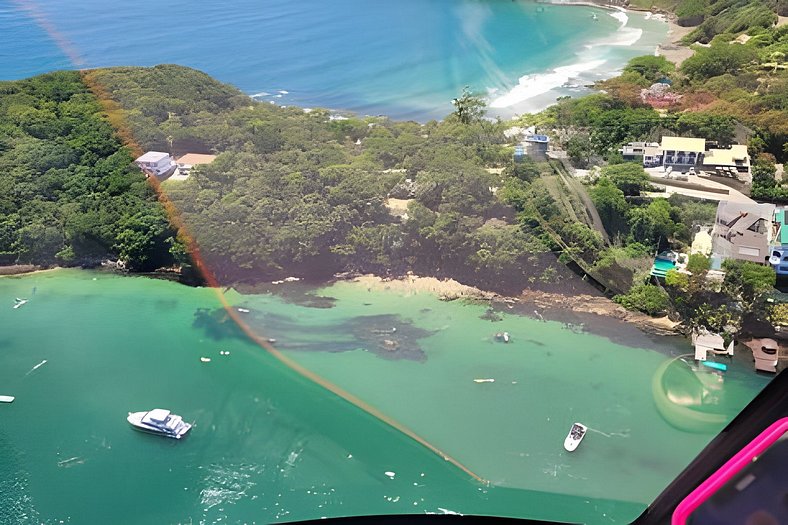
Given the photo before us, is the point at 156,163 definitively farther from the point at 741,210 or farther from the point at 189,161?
the point at 741,210

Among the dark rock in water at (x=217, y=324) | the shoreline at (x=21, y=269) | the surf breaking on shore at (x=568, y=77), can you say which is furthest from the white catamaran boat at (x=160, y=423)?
the surf breaking on shore at (x=568, y=77)

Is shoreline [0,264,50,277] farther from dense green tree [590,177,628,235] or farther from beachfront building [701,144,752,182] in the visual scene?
beachfront building [701,144,752,182]

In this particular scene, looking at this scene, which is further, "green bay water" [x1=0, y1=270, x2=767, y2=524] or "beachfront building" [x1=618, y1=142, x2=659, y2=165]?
"beachfront building" [x1=618, y1=142, x2=659, y2=165]

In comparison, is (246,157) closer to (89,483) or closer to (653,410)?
(89,483)

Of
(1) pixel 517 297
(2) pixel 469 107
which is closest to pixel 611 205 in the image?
(1) pixel 517 297

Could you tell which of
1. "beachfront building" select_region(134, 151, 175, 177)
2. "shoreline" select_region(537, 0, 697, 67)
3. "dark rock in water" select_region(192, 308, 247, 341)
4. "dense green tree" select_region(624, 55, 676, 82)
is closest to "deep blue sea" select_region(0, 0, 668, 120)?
"shoreline" select_region(537, 0, 697, 67)

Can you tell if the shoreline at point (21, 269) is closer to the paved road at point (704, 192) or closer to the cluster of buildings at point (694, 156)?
the paved road at point (704, 192)
